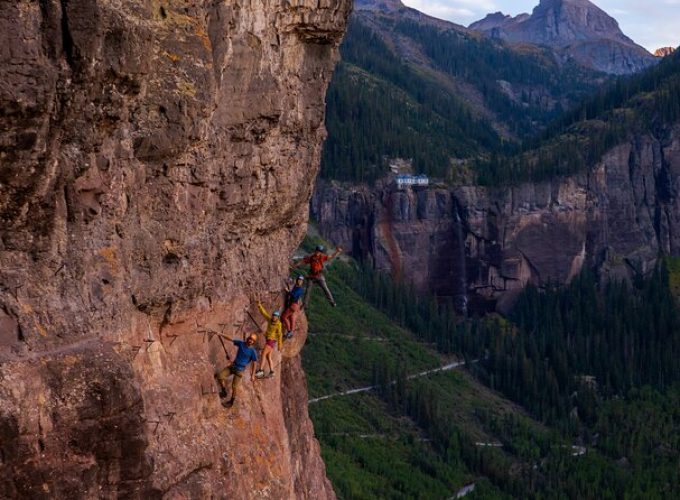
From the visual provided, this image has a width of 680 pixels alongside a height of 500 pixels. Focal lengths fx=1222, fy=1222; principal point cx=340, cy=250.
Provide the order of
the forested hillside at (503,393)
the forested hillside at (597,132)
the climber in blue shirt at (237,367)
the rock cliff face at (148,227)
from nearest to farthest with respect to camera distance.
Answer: the rock cliff face at (148,227) < the climber in blue shirt at (237,367) < the forested hillside at (503,393) < the forested hillside at (597,132)

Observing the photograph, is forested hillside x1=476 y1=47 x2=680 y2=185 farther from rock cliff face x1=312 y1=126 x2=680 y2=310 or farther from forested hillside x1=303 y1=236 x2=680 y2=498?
forested hillside x1=303 y1=236 x2=680 y2=498

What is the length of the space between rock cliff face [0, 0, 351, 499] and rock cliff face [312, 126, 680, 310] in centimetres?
11959

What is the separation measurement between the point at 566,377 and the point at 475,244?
94.1ft

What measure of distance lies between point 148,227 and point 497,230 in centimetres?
13306

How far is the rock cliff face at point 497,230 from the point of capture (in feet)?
498

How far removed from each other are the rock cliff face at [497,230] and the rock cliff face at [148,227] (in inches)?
4708

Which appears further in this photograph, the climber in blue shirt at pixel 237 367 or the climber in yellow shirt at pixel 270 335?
the climber in yellow shirt at pixel 270 335

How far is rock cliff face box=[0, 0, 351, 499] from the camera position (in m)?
17.6

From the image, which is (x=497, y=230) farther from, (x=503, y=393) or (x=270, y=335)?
(x=270, y=335)

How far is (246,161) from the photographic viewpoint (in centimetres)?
2711

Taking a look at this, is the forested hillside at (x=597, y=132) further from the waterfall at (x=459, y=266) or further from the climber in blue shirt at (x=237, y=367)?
the climber in blue shirt at (x=237, y=367)

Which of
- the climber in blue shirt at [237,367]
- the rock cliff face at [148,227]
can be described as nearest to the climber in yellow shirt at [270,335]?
the rock cliff face at [148,227]

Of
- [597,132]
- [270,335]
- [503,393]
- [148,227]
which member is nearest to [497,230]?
[597,132]

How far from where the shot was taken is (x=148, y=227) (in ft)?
74.7
